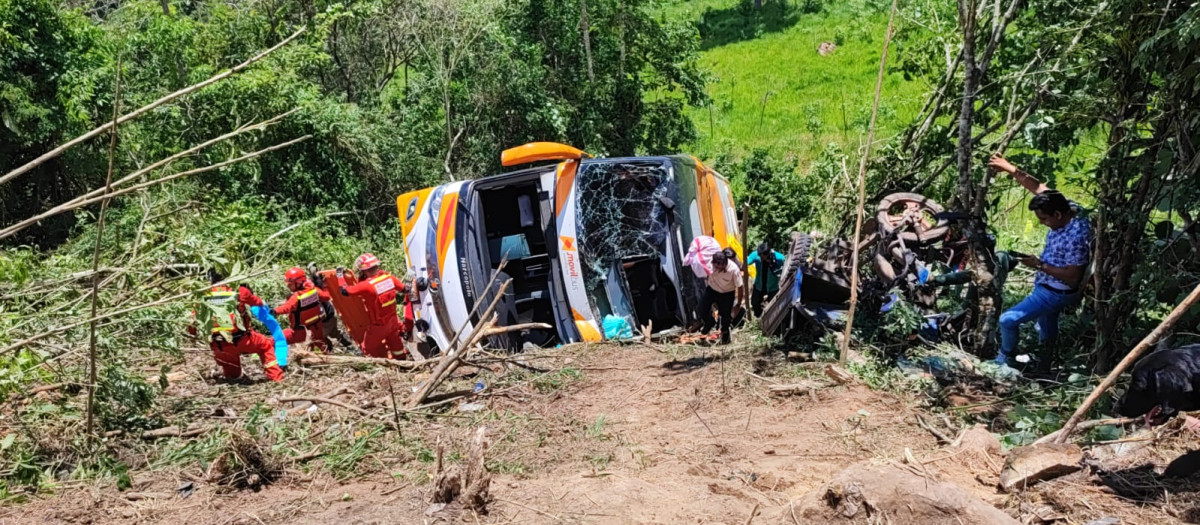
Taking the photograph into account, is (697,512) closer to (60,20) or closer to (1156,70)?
(1156,70)

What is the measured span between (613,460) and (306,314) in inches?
195

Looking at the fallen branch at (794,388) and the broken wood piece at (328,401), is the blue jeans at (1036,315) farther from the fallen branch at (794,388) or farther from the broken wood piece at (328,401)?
the broken wood piece at (328,401)

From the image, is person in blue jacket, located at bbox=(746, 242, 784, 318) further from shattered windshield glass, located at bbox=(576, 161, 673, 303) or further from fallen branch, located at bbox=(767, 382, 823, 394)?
fallen branch, located at bbox=(767, 382, 823, 394)

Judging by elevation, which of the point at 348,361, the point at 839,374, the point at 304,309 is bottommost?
the point at 348,361

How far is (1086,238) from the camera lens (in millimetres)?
5758

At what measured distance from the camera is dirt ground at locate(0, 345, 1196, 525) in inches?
153

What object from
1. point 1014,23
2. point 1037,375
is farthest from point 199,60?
point 1037,375

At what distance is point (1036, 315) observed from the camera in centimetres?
595

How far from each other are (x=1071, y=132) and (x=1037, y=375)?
2.18 m

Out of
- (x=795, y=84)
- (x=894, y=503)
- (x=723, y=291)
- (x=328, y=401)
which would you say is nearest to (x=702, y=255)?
(x=723, y=291)

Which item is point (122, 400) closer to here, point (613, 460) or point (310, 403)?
point (310, 403)

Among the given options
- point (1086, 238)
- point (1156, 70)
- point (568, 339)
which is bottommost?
point (568, 339)

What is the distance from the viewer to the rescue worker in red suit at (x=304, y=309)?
8656 mm

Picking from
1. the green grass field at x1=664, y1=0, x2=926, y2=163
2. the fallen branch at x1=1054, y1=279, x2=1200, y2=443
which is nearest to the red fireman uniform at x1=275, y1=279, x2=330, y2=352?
the fallen branch at x1=1054, y1=279, x2=1200, y2=443
